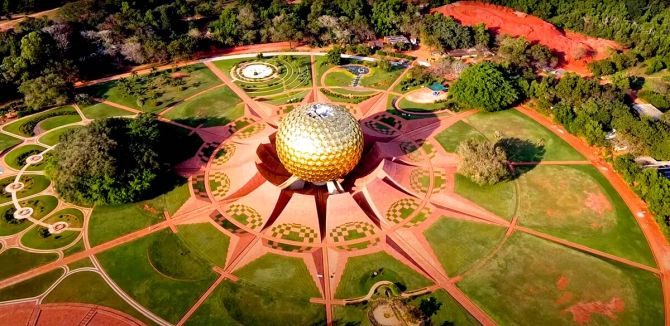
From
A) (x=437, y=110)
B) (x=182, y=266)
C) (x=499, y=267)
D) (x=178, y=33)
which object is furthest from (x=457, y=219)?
(x=178, y=33)

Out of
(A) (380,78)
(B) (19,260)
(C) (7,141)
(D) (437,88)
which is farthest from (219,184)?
(D) (437,88)

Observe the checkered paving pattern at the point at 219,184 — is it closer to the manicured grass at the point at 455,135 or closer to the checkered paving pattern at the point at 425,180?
the checkered paving pattern at the point at 425,180

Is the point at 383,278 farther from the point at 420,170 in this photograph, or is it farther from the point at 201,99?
the point at 201,99

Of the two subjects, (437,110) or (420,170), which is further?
(437,110)

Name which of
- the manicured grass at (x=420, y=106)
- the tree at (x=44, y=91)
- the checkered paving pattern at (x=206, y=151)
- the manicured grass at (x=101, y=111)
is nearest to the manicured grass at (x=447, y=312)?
the checkered paving pattern at (x=206, y=151)

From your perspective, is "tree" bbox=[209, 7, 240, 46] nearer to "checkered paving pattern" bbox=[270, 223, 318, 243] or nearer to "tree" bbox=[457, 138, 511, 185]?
"checkered paving pattern" bbox=[270, 223, 318, 243]

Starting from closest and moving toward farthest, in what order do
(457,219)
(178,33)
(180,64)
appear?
1. (457,219)
2. (180,64)
3. (178,33)

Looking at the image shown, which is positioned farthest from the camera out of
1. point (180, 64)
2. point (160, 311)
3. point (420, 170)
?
point (180, 64)
